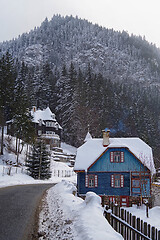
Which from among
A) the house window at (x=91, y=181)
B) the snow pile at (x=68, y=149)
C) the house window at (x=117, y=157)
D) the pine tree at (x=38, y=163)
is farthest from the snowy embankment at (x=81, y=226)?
the snow pile at (x=68, y=149)

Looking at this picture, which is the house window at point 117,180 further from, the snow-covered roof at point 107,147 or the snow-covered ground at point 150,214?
the snow-covered roof at point 107,147

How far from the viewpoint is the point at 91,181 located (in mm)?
28250

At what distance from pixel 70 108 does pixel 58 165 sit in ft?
91.2

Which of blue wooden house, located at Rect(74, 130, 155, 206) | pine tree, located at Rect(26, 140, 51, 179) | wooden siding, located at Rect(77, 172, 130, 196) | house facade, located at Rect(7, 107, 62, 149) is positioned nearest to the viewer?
blue wooden house, located at Rect(74, 130, 155, 206)

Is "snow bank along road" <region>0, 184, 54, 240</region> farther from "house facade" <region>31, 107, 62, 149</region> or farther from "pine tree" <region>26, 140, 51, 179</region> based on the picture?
"house facade" <region>31, 107, 62, 149</region>

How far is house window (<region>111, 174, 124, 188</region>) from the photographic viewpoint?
28.0 m

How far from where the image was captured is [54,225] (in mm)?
9320

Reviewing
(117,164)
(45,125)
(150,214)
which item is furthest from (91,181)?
(45,125)

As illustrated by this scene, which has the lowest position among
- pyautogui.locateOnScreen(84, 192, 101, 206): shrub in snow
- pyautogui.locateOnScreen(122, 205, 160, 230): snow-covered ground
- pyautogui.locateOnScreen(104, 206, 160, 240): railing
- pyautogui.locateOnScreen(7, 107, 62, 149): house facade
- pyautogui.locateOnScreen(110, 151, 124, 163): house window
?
pyautogui.locateOnScreen(122, 205, 160, 230): snow-covered ground

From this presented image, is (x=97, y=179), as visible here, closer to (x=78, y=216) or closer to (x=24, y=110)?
(x=78, y=216)

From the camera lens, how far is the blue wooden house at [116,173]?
27.8m

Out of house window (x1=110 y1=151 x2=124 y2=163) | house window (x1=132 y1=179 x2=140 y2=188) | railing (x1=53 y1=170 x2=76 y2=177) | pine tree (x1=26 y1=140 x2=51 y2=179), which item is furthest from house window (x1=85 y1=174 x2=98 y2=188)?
railing (x1=53 y1=170 x2=76 y2=177)

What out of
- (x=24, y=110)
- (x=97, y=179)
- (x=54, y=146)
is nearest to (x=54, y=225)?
(x=97, y=179)

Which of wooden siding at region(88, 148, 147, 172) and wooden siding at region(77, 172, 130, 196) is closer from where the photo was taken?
wooden siding at region(77, 172, 130, 196)
